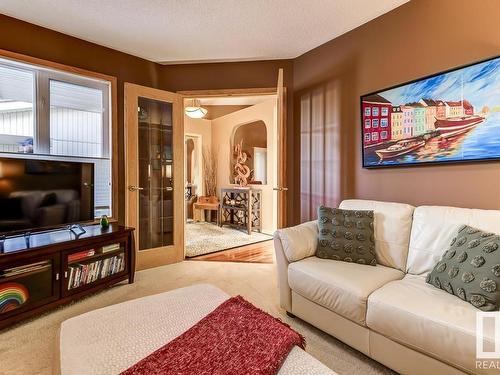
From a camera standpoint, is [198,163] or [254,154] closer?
[254,154]

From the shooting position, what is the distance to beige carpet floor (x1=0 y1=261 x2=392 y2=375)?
1.61 metres

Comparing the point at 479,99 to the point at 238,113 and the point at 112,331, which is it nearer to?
the point at 112,331

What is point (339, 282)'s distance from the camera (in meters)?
1.70

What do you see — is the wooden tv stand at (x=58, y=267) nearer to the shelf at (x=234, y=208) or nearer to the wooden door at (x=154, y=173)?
the wooden door at (x=154, y=173)

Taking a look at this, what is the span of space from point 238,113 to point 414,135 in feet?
15.0

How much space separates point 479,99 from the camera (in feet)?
6.19

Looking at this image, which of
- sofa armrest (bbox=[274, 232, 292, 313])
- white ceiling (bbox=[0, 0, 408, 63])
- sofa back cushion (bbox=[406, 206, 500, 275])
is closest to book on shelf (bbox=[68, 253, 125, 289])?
sofa armrest (bbox=[274, 232, 292, 313])

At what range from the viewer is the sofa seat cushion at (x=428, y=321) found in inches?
46.4

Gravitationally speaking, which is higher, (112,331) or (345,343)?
(112,331)

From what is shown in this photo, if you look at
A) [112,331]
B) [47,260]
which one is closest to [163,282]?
[47,260]

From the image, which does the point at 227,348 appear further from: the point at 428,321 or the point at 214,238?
the point at 214,238

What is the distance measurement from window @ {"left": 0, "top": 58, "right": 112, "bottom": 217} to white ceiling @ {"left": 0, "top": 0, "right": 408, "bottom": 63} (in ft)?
1.66

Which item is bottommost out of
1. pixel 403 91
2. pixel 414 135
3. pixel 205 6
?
pixel 414 135

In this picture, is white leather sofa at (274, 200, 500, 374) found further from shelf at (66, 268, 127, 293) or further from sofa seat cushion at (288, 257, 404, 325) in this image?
shelf at (66, 268, 127, 293)
